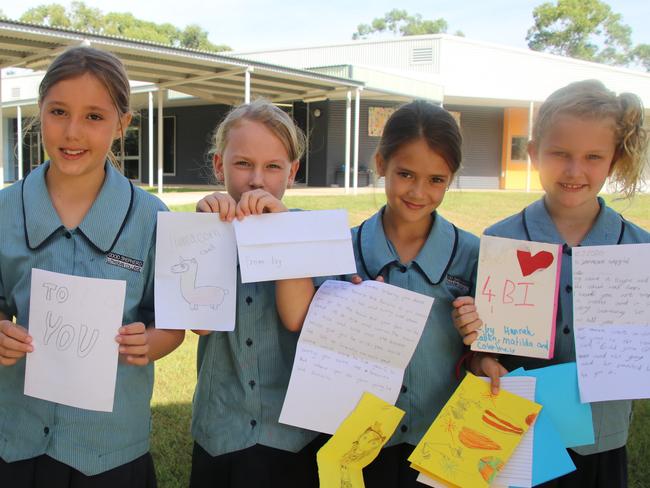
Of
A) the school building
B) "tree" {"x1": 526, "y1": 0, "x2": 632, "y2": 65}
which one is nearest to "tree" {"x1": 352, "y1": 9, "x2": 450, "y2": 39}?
"tree" {"x1": 526, "y1": 0, "x2": 632, "y2": 65}

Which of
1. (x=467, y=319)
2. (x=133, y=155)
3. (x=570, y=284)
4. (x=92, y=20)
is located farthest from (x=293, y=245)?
(x=92, y=20)

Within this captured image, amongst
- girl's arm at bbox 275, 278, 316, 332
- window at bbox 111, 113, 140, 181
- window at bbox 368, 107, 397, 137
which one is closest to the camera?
girl's arm at bbox 275, 278, 316, 332

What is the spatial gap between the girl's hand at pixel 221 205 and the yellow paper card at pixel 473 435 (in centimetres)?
90

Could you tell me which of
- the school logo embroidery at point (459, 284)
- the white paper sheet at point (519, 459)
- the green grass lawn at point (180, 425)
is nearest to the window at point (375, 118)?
the green grass lawn at point (180, 425)

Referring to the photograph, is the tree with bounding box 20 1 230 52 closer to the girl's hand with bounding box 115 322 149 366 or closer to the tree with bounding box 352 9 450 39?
the tree with bounding box 352 9 450 39

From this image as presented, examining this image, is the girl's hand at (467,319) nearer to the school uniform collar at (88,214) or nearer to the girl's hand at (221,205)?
the girl's hand at (221,205)

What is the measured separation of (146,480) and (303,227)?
37.3 inches

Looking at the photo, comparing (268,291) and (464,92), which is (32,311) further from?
(464,92)

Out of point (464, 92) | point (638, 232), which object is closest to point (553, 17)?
point (464, 92)

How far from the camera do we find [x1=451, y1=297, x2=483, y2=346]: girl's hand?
6.25 feet

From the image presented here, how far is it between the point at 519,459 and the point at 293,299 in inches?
34.0

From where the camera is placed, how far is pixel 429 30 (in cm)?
7831

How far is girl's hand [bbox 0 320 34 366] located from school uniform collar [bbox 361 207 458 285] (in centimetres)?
107

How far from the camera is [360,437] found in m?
1.88
